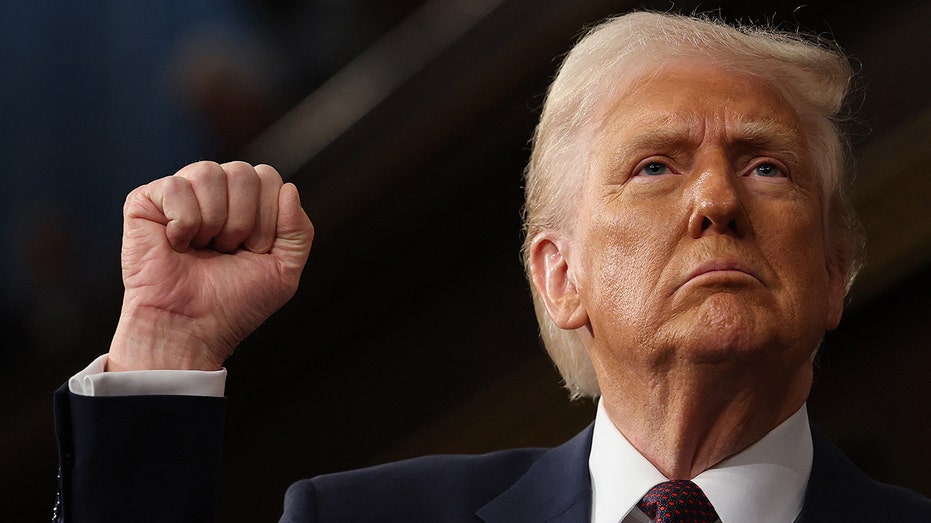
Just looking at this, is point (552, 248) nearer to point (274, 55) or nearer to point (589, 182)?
point (589, 182)

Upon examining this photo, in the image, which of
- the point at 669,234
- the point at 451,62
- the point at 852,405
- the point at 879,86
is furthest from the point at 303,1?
the point at 669,234

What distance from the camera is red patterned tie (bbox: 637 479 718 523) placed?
64.2 inches

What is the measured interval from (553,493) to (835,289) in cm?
50

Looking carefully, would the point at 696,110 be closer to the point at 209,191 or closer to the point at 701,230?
the point at 701,230

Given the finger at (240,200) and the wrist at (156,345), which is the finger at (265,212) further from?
the wrist at (156,345)

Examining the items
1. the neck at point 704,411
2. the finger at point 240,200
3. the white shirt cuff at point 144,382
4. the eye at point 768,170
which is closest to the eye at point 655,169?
the eye at point 768,170

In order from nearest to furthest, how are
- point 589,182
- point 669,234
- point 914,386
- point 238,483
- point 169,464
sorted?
1. point 169,464
2. point 669,234
3. point 589,182
4. point 914,386
5. point 238,483

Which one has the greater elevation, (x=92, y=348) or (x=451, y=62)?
(x=451, y=62)

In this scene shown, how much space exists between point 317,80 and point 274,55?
0.15 meters

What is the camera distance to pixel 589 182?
1822mm

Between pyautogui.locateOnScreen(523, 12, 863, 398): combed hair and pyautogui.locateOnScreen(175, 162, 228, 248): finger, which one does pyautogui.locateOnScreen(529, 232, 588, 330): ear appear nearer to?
pyautogui.locateOnScreen(523, 12, 863, 398): combed hair

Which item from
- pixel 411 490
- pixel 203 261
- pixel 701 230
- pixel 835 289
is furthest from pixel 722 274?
pixel 203 261

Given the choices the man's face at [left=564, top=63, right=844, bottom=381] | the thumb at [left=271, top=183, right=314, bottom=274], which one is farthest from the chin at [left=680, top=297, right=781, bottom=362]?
the thumb at [left=271, top=183, right=314, bottom=274]

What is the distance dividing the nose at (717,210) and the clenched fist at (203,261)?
0.51 metres
